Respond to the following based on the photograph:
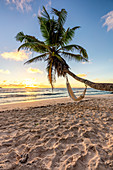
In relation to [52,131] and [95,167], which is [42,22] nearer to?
[52,131]

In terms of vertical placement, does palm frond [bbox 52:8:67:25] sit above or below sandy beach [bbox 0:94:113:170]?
above

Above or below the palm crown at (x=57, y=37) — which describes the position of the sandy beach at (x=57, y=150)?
below

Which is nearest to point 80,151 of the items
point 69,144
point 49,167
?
point 69,144

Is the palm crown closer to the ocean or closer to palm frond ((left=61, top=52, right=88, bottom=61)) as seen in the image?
palm frond ((left=61, top=52, right=88, bottom=61))

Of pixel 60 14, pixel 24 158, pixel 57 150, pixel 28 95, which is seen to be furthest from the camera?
pixel 28 95

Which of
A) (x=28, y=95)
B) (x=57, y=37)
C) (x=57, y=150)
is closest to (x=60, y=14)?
(x=57, y=37)

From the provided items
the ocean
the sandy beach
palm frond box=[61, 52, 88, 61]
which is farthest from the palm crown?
the ocean

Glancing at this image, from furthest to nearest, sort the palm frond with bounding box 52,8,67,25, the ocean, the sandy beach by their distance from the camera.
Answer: the ocean → the palm frond with bounding box 52,8,67,25 → the sandy beach

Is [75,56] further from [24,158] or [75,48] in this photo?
[24,158]

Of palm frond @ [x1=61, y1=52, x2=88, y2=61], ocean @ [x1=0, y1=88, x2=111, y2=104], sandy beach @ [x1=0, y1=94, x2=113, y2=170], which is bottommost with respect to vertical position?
ocean @ [x1=0, y1=88, x2=111, y2=104]

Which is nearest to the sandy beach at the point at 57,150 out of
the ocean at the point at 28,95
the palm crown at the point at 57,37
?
the palm crown at the point at 57,37

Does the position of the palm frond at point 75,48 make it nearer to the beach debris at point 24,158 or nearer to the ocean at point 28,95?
the beach debris at point 24,158

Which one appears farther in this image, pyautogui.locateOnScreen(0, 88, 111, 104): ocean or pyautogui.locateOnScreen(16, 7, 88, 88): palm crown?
pyautogui.locateOnScreen(0, 88, 111, 104): ocean

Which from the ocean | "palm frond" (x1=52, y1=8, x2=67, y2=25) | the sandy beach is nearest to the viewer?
the sandy beach
